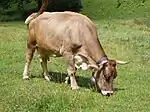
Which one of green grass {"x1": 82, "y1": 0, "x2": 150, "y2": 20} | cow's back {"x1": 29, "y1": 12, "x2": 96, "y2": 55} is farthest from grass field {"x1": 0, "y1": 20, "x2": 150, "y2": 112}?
green grass {"x1": 82, "y1": 0, "x2": 150, "y2": 20}

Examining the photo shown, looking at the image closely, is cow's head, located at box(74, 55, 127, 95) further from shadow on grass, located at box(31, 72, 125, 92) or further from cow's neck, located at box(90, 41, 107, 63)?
shadow on grass, located at box(31, 72, 125, 92)

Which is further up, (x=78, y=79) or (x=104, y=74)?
(x=104, y=74)

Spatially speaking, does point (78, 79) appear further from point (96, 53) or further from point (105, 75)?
point (105, 75)

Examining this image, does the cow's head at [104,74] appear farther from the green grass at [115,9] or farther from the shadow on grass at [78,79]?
the green grass at [115,9]

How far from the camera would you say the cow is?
12219 mm

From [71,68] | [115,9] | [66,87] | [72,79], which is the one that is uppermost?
[71,68]

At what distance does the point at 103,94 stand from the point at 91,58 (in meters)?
1.11

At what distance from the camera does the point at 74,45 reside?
12.9 m

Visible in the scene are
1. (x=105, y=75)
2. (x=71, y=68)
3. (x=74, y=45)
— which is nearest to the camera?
(x=105, y=75)

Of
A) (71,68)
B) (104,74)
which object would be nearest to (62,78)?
(71,68)

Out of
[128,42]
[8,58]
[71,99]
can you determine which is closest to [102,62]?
[71,99]

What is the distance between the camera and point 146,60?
1939cm

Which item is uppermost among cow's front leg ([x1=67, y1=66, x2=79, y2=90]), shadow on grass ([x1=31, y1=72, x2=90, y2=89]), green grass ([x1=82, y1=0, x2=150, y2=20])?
cow's front leg ([x1=67, y1=66, x2=79, y2=90])

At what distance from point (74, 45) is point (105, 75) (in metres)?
1.39
